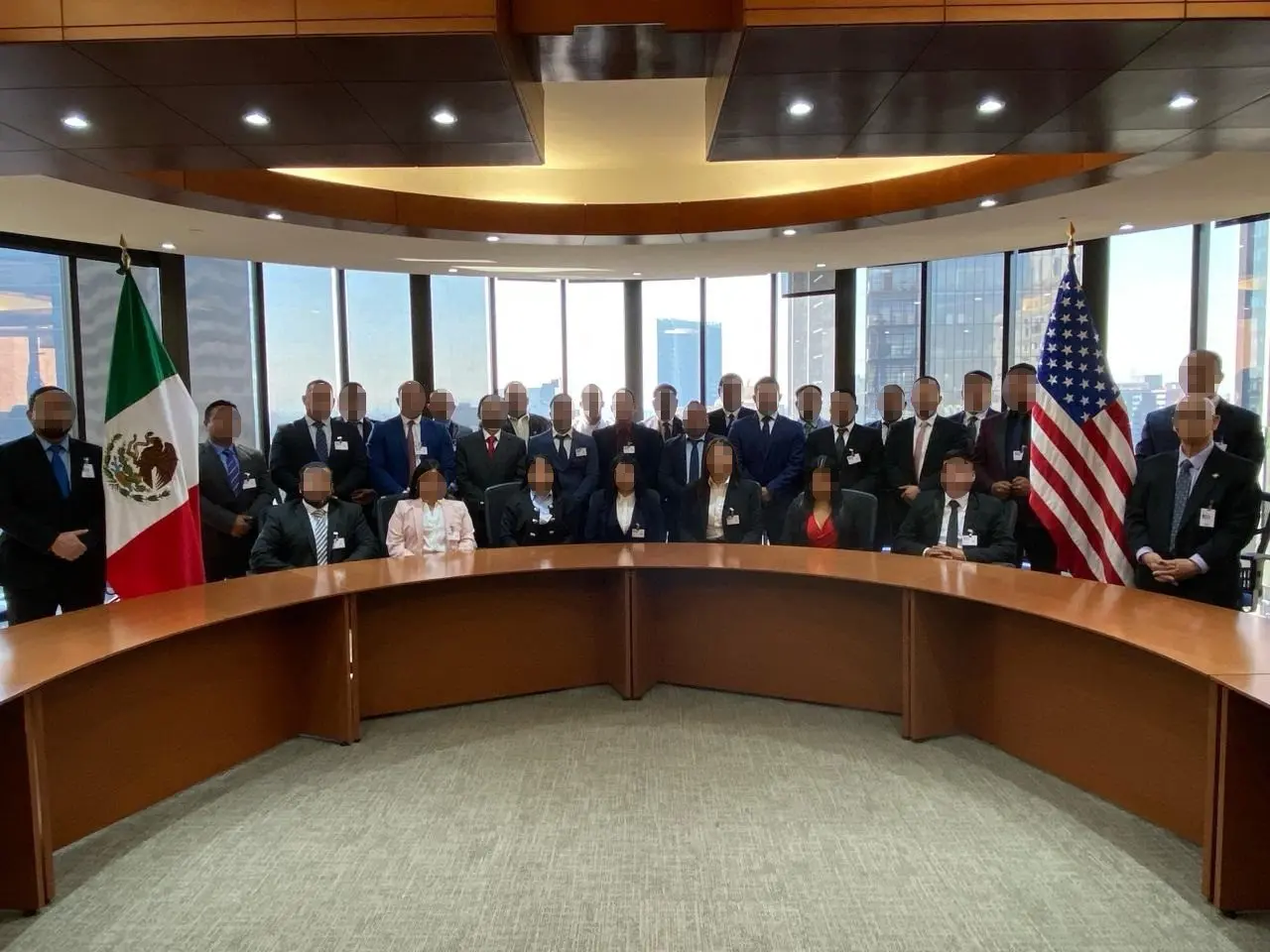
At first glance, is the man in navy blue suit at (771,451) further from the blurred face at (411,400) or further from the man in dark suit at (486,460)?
the blurred face at (411,400)

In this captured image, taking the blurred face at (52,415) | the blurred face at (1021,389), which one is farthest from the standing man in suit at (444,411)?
the blurred face at (1021,389)

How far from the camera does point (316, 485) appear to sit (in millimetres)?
4621

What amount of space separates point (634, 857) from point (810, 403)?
502 centimetres

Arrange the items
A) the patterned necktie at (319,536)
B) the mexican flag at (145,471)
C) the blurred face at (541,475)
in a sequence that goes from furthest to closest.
A: the blurred face at (541,475) < the patterned necktie at (319,536) < the mexican flag at (145,471)

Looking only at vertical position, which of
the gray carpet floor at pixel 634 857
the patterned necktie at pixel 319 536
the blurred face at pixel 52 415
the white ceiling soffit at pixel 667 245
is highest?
the white ceiling soffit at pixel 667 245

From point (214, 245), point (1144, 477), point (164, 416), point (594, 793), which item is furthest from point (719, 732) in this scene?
point (214, 245)

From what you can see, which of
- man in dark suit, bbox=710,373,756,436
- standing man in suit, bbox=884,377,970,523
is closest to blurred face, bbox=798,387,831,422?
man in dark suit, bbox=710,373,756,436

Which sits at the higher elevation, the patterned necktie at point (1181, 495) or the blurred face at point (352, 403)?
the blurred face at point (352, 403)

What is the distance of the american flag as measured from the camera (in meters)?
4.31

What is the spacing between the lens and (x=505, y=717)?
4.30 m

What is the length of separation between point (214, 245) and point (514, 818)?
20.6 feet

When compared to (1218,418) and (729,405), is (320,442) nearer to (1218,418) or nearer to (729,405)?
(729,405)

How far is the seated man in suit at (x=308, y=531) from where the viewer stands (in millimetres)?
4617

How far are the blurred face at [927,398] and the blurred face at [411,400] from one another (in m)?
3.53
